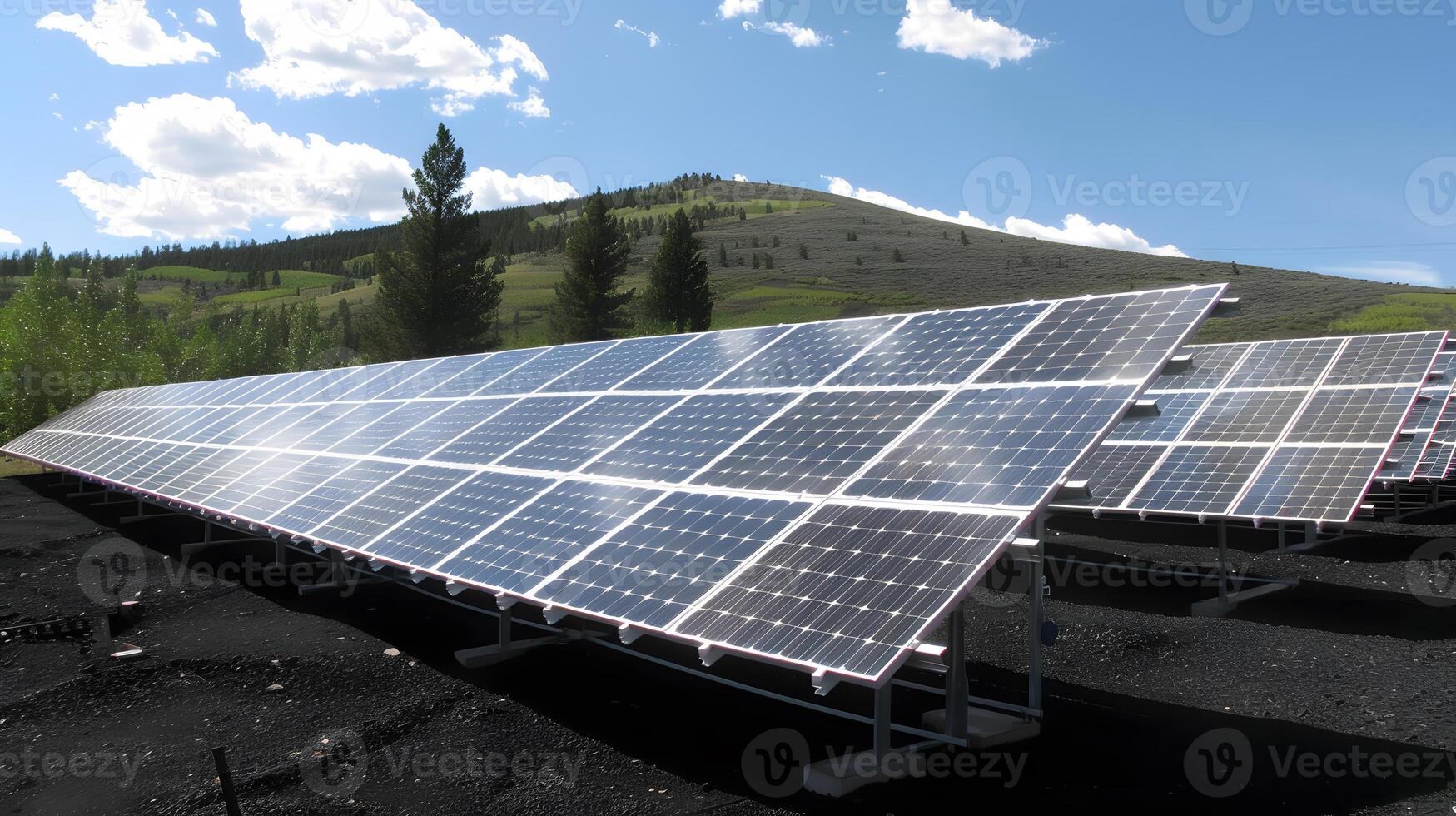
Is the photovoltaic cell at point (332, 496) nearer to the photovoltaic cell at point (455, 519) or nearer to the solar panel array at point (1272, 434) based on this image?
the photovoltaic cell at point (455, 519)

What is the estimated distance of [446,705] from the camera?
10.8 m

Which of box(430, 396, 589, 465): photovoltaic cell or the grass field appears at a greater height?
the grass field

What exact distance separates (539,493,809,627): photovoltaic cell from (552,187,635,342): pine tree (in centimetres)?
5536

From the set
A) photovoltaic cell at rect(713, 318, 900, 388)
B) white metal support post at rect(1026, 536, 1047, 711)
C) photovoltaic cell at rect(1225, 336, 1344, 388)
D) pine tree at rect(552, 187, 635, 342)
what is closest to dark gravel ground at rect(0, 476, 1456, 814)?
white metal support post at rect(1026, 536, 1047, 711)

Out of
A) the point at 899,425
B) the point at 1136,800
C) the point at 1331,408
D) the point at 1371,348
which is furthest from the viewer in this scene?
the point at 1371,348

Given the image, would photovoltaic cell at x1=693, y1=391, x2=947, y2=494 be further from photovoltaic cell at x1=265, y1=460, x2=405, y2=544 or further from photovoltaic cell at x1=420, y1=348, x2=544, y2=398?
photovoltaic cell at x1=420, y1=348, x2=544, y2=398

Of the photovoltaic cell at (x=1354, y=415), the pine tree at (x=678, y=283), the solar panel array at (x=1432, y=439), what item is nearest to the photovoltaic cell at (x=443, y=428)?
the photovoltaic cell at (x=1354, y=415)

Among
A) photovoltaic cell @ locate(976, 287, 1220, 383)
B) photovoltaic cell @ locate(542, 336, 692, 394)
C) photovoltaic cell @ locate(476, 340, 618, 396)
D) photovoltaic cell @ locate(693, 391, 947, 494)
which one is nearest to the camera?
photovoltaic cell @ locate(976, 287, 1220, 383)

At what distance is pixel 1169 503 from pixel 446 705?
12.4 metres

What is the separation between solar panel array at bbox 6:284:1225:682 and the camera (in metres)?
7.86

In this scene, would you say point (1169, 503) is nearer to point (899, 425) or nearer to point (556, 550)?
point (899, 425)

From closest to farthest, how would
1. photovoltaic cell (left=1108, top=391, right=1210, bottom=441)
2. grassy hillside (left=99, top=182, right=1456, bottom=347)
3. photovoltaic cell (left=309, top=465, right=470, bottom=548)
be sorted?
1. photovoltaic cell (left=309, top=465, right=470, bottom=548)
2. photovoltaic cell (left=1108, top=391, right=1210, bottom=441)
3. grassy hillside (left=99, top=182, right=1456, bottom=347)

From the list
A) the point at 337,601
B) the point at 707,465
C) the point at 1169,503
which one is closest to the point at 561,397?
the point at 337,601

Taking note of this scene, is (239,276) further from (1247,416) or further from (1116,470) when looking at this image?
(1247,416)
